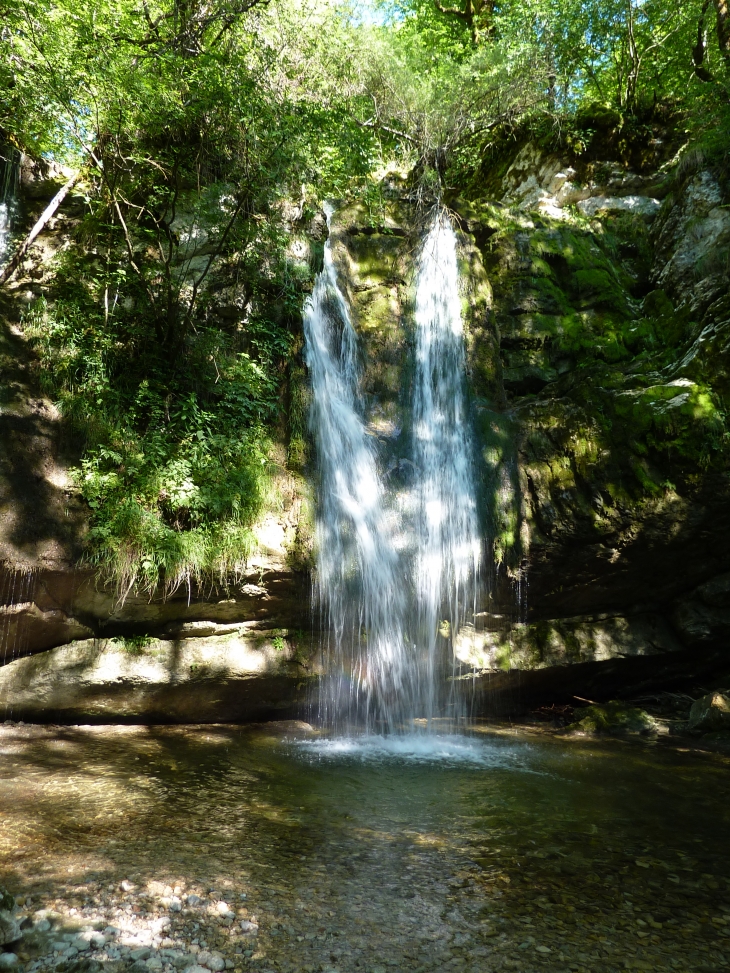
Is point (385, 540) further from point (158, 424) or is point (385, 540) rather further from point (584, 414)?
point (584, 414)

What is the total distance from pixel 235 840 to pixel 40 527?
362cm

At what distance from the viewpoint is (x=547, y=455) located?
797 cm

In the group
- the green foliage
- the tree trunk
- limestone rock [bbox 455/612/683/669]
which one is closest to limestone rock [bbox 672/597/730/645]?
limestone rock [bbox 455/612/683/669]

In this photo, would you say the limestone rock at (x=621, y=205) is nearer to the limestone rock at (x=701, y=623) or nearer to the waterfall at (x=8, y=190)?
the limestone rock at (x=701, y=623)

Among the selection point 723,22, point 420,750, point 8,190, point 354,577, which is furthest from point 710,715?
point 723,22

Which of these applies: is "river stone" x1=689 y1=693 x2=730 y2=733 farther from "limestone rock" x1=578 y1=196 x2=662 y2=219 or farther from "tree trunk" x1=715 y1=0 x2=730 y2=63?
"tree trunk" x1=715 y1=0 x2=730 y2=63

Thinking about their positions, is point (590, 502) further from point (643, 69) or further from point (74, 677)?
point (643, 69)

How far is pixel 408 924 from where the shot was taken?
10.1ft

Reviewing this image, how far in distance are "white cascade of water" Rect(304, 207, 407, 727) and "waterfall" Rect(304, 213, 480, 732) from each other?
1 cm

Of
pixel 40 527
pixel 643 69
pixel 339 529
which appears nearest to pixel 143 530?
pixel 40 527

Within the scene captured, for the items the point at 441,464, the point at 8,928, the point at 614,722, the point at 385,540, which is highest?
the point at 441,464

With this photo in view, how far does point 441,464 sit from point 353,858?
17.2 ft

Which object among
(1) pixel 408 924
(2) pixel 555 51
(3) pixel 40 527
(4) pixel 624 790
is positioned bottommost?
(1) pixel 408 924

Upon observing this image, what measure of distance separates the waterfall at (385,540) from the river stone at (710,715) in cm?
274
